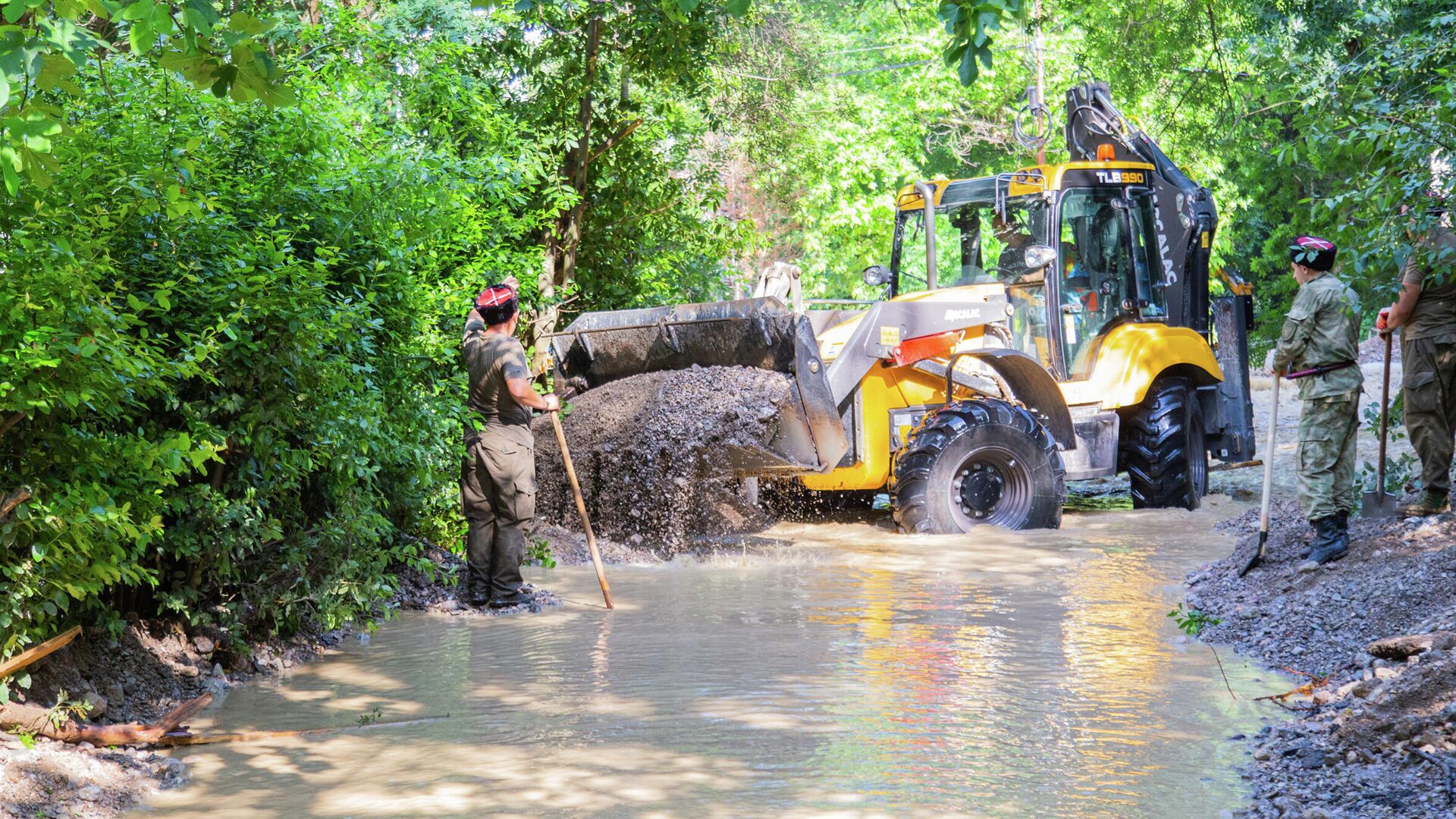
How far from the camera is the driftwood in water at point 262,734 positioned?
5.33 m

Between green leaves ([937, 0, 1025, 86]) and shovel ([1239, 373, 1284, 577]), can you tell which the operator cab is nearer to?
shovel ([1239, 373, 1284, 577])

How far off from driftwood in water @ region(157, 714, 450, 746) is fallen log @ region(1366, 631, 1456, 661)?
3.98 m

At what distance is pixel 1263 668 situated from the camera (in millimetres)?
6406

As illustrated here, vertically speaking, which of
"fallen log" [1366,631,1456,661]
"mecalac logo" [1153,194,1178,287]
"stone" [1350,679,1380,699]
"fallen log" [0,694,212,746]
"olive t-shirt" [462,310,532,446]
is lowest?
"fallen log" [0,694,212,746]

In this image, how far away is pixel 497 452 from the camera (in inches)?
324

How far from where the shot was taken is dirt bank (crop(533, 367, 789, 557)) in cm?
1002

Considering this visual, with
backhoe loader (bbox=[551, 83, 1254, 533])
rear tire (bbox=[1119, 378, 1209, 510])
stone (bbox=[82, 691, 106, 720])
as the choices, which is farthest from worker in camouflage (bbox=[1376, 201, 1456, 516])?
stone (bbox=[82, 691, 106, 720])

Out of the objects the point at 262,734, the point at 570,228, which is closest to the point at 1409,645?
the point at 262,734

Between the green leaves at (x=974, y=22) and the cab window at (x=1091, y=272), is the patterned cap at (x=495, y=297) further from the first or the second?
the cab window at (x=1091, y=272)

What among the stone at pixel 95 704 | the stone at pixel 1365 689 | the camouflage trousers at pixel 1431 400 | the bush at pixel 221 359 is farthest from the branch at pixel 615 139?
the stone at pixel 1365 689

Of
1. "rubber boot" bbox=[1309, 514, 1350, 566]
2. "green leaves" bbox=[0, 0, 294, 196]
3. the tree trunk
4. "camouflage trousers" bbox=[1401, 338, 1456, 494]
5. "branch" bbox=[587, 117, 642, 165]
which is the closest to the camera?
"green leaves" bbox=[0, 0, 294, 196]

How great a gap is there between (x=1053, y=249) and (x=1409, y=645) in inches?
256

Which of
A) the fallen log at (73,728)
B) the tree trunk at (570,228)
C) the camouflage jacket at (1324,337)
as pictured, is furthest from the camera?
the tree trunk at (570,228)

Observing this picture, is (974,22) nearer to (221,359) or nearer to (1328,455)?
(221,359)
